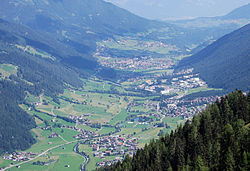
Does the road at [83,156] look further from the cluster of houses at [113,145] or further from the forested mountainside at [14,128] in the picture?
the forested mountainside at [14,128]

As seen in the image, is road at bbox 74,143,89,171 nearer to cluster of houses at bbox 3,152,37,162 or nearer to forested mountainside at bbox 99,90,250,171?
cluster of houses at bbox 3,152,37,162

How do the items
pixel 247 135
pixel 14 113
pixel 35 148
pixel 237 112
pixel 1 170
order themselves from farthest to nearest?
pixel 14 113 < pixel 35 148 < pixel 1 170 < pixel 237 112 < pixel 247 135

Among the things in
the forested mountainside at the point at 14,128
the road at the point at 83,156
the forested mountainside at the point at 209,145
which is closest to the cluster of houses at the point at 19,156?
the forested mountainside at the point at 14,128

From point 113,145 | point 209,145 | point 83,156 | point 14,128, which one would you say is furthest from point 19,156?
point 209,145

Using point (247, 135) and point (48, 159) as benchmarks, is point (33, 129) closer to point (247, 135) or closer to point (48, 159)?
point (48, 159)

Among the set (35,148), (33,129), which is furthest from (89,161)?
(33,129)

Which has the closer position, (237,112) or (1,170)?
(237,112)
